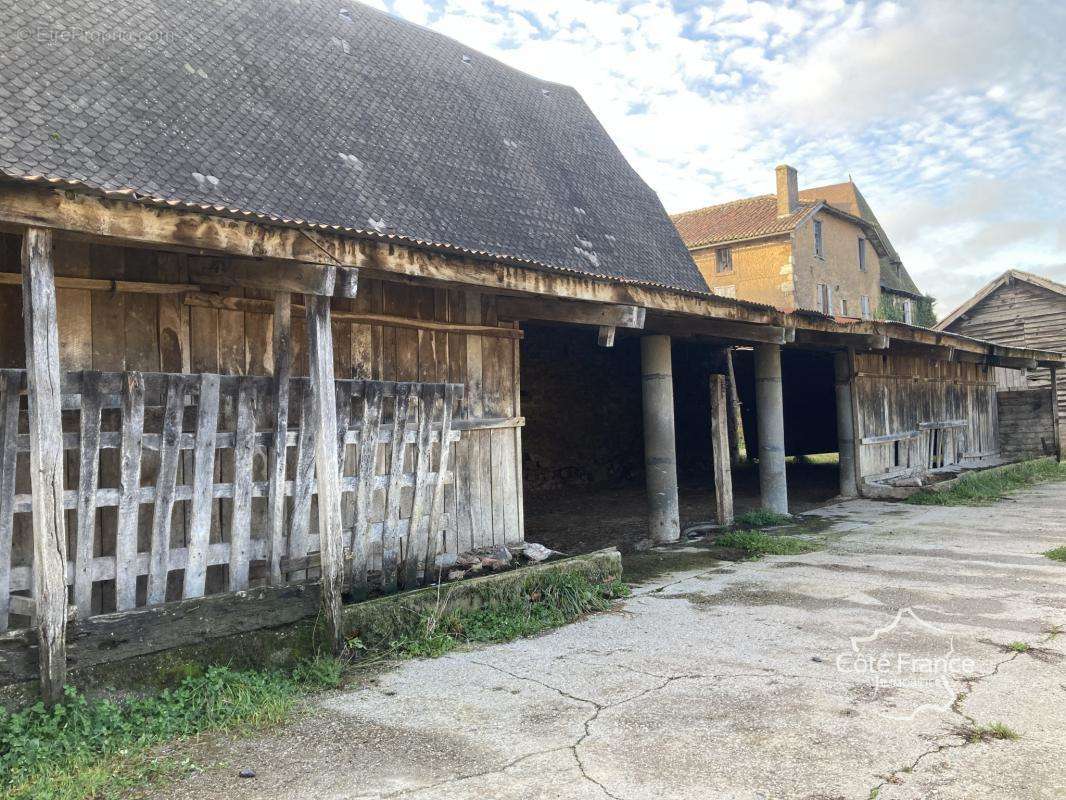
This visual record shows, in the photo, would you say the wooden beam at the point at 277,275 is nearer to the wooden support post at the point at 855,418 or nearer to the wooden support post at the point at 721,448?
the wooden support post at the point at 721,448

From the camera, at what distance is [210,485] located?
453 cm

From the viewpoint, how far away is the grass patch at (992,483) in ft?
40.3

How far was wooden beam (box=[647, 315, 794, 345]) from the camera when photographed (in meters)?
8.95

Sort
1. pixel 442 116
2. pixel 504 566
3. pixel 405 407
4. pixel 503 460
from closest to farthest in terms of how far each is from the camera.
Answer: pixel 405 407, pixel 504 566, pixel 503 460, pixel 442 116

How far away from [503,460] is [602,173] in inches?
259

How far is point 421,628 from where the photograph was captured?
5.22 m

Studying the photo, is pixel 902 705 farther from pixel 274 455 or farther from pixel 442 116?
pixel 442 116

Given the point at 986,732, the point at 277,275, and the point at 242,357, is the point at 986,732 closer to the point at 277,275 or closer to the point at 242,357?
the point at 277,275

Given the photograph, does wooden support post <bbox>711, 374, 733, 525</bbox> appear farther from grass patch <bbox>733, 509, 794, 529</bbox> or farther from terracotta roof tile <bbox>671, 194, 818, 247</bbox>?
terracotta roof tile <bbox>671, 194, 818, 247</bbox>

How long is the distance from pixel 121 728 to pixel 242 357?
7.90ft

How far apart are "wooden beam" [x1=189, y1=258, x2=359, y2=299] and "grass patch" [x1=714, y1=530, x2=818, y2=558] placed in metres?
5.34

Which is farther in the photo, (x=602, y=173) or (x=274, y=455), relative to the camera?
(x=602, y=173)

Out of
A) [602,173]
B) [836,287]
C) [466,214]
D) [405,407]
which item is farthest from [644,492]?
[836,287]

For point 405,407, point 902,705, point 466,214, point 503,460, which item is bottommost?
point 902,705
